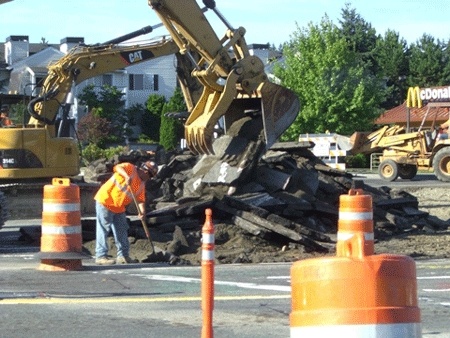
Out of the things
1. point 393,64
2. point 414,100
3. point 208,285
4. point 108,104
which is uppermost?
point 393,64

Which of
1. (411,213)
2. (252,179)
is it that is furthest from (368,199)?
(411,213)

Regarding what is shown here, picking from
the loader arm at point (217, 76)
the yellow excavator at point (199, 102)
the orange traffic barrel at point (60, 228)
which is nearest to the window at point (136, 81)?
the yellow excavator at point (199, 102)

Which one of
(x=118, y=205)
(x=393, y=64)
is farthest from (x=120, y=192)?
(x=393, y=64)

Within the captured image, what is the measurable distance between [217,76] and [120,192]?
538 cm

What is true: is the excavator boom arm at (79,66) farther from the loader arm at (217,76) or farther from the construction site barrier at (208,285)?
the construction site barrier at (208,285)

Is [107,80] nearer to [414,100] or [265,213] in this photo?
[414,100]

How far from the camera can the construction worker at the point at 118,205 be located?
44.9ft

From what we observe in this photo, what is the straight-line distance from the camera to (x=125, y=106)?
83375mm

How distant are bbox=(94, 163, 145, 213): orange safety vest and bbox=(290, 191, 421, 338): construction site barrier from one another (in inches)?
373

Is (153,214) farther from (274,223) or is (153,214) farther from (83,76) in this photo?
(83,76)

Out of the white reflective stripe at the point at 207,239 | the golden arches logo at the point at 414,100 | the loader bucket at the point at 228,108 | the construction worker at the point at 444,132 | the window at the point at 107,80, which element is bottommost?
the white reflective stripe at the point at 207,239

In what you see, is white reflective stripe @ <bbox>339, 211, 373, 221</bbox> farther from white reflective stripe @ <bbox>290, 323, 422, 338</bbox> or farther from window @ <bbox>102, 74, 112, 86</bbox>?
window @ <bbox>102, 74, 112, 86</bbox>

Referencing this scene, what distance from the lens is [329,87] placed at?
65875 millimetres

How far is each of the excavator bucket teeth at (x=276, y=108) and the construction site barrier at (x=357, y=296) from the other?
566 inches
